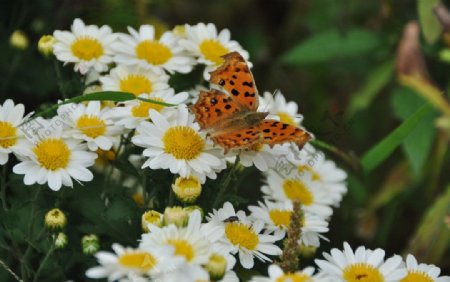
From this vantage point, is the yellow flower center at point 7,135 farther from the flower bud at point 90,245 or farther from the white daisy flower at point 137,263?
the white daisy flower at point 137,263

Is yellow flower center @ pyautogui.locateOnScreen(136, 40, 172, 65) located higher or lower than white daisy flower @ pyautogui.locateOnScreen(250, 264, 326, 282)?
higher

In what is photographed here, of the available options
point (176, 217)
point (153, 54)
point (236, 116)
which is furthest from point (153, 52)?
point (176, 217)

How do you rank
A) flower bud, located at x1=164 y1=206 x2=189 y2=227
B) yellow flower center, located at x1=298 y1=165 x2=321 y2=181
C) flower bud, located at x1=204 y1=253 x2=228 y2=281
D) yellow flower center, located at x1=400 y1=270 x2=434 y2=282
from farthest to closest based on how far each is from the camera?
yellow flower center, located at x1=298 y1=165 x2=321 y2=181 < yellow flower center, located at x1=400 y1=270 x2=434 y2=282 < flower bud, located at x1=164 y1=206 x2=189 y2=227 < flower bud, located at x1=204 y1=253 x2=228 y2=281

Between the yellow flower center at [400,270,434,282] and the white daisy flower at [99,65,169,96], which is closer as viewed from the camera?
the yellow flower center at [400,270,434,282]

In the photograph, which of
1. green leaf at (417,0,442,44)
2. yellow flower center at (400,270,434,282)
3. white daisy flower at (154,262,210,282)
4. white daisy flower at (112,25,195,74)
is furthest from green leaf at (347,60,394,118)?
white daisy flower at (154,262,210,282)

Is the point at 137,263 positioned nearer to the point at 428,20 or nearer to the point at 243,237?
the point at 243,237

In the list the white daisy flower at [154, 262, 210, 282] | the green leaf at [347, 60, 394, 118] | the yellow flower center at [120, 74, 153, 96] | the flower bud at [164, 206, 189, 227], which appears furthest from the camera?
the green leaf at [347, 60, 394, 118]

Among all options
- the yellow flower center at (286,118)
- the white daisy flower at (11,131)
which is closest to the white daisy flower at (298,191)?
the yellow flower center at (286,118)

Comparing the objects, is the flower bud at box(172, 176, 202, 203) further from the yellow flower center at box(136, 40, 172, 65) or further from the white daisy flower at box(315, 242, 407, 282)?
the yellow flower center at box(136, 40, 172, 65)
